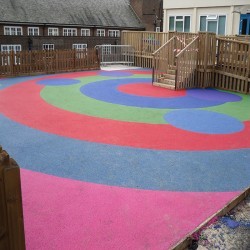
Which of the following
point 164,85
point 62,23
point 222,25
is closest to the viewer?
point 164,85

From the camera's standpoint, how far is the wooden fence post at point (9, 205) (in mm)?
2611

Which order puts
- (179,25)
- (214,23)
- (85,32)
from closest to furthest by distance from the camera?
(214,23) → (179,25) → (85,32)

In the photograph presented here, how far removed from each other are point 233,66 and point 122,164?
1024cm

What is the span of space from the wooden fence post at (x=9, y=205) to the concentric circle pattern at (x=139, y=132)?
9.66ft

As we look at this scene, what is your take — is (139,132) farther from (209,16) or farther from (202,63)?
(209,16)

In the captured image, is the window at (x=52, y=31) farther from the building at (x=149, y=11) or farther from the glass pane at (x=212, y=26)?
the glass pane at (x=212, y=26)

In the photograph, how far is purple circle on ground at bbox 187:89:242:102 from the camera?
1324 cm

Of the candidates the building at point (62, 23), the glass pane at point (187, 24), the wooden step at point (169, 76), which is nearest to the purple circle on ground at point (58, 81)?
the wooden step at point (169, 76)

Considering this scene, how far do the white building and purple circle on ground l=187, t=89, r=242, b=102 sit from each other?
12179 mm

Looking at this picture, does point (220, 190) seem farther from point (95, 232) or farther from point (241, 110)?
point (241, 110)

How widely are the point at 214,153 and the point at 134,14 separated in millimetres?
39580

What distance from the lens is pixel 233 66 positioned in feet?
48.9

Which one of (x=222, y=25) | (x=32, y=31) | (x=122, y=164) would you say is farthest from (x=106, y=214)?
(x=32, y=31)

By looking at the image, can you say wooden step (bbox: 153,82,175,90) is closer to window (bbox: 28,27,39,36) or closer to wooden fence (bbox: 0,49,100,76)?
wooden fence (bbox: 0,49,100,76)
